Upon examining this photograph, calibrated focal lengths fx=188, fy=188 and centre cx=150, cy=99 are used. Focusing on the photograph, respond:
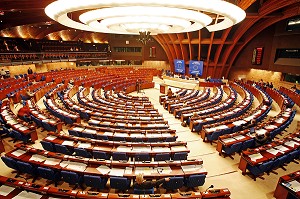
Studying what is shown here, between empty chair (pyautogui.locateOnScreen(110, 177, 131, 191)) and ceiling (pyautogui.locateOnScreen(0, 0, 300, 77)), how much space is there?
37.2ft

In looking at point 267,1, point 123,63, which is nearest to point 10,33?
point 123,63

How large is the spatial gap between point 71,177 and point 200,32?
2514cm

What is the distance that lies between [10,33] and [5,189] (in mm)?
33046

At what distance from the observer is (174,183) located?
21.5 ft

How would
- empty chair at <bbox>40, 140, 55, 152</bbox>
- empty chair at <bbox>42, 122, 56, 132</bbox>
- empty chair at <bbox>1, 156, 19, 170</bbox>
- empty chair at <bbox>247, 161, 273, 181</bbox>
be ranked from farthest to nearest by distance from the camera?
empty chair at <bbox>42, 122, 56, 132</bbox> < empty chair at <bbox>40, 140, 55, 152</bbox> < empty chair at <bbox>247, 161, 273, 181</bbox> < empty chair at <bbox>1, 156, 19, 170</bbox>

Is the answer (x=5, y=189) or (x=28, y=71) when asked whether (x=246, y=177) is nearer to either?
(x=5, y=189)

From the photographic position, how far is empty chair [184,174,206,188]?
6.57 m

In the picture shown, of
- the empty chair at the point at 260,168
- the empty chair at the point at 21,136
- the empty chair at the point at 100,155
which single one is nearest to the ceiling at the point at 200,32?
the empty chair at the point at 21,136

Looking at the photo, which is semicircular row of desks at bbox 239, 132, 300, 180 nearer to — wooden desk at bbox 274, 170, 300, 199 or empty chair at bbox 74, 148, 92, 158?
wooden desk at bbox 274, 170, 300, 199

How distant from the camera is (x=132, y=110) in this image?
14.6m

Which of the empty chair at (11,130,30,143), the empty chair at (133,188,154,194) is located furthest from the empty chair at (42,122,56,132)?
the empty chair at (133,188,154,194)

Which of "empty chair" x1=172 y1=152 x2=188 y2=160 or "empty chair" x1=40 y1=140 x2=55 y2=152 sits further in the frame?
"empty chair" x1=40 y1=140 x2=55 y2=152

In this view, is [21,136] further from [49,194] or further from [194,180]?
[194,180]

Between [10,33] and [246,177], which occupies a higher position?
[10,33]
